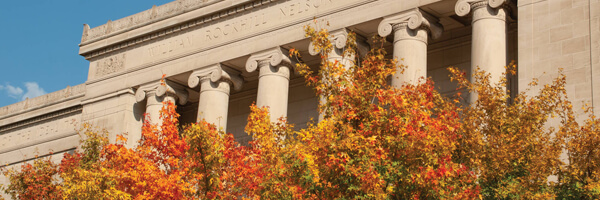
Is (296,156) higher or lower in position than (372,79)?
lower

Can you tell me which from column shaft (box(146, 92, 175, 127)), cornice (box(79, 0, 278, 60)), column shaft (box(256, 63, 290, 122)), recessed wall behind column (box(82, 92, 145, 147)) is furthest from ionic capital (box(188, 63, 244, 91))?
recessed wall behind column (box(82, 92, 145, 147))

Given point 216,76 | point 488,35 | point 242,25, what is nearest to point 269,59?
point 242,25

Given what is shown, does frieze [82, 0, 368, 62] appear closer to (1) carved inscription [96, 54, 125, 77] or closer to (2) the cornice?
(2) the cornice

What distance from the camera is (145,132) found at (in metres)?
39.8

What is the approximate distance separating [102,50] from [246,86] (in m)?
8.91

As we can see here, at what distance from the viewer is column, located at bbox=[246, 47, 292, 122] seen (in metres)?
44.3

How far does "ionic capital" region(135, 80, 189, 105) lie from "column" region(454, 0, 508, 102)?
1899cm

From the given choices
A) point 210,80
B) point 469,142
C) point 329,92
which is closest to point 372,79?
point 329,92

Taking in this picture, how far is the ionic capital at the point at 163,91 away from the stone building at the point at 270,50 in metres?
0.06

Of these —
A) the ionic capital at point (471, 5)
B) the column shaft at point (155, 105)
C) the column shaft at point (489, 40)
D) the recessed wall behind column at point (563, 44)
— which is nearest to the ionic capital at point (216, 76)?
the column shaft at point (155, 105)

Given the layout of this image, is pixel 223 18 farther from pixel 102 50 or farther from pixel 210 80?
pixel 102 50

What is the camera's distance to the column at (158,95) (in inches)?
1965

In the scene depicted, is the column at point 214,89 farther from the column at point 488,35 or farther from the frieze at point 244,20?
the column at point 488,35

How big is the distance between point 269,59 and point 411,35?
8.41 metres
